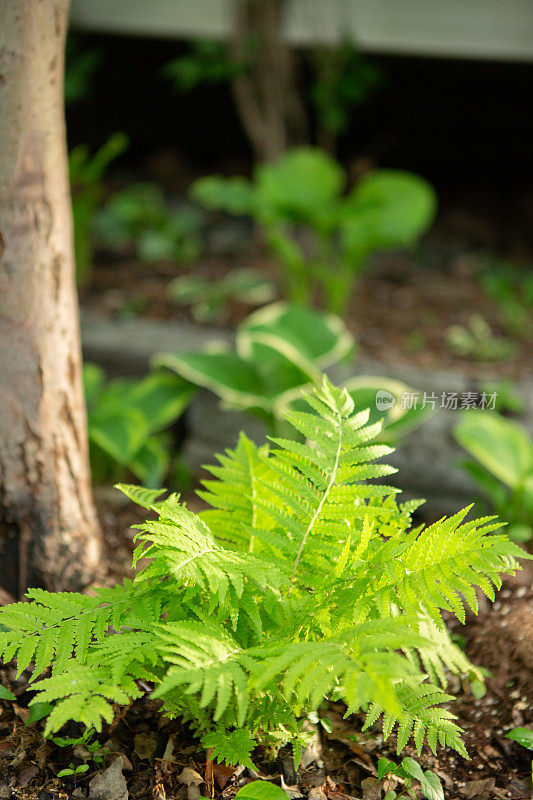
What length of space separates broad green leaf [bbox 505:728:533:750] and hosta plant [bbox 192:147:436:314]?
7.46ft

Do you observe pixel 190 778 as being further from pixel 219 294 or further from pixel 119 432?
pixel 219 294

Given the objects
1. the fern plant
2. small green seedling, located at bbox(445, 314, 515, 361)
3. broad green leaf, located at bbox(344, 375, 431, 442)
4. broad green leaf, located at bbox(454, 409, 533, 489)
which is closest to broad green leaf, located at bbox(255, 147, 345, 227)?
small green seedling, located at bbox(445, 314, 515, 361)

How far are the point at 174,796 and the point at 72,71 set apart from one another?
5120mm

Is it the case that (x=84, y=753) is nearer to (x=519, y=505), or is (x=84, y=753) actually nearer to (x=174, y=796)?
(x=174, y=796)

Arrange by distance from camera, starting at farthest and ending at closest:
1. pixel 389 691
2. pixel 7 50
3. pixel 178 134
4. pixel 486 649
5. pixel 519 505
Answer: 1. pixel 178 134
2. pixel 519 505
3. pixel 486 649
4. pixel 7 50
5. pixel 389 691

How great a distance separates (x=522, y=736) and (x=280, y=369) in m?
1.61

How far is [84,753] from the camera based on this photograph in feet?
4.46

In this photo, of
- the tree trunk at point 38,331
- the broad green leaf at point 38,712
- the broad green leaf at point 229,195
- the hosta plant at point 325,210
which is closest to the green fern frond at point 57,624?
the broad green leaf at point 38,712

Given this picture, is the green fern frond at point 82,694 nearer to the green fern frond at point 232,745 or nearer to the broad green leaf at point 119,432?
the green fern frond at point 232,745

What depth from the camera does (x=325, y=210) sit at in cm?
343

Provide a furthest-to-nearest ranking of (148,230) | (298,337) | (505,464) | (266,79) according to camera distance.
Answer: (148,230) < (266,79) < (298,337) < (505,464)

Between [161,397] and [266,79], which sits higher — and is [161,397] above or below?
below

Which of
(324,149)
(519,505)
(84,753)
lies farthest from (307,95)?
(84,753)

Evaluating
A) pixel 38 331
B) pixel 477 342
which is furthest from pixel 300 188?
pixel 38 331
